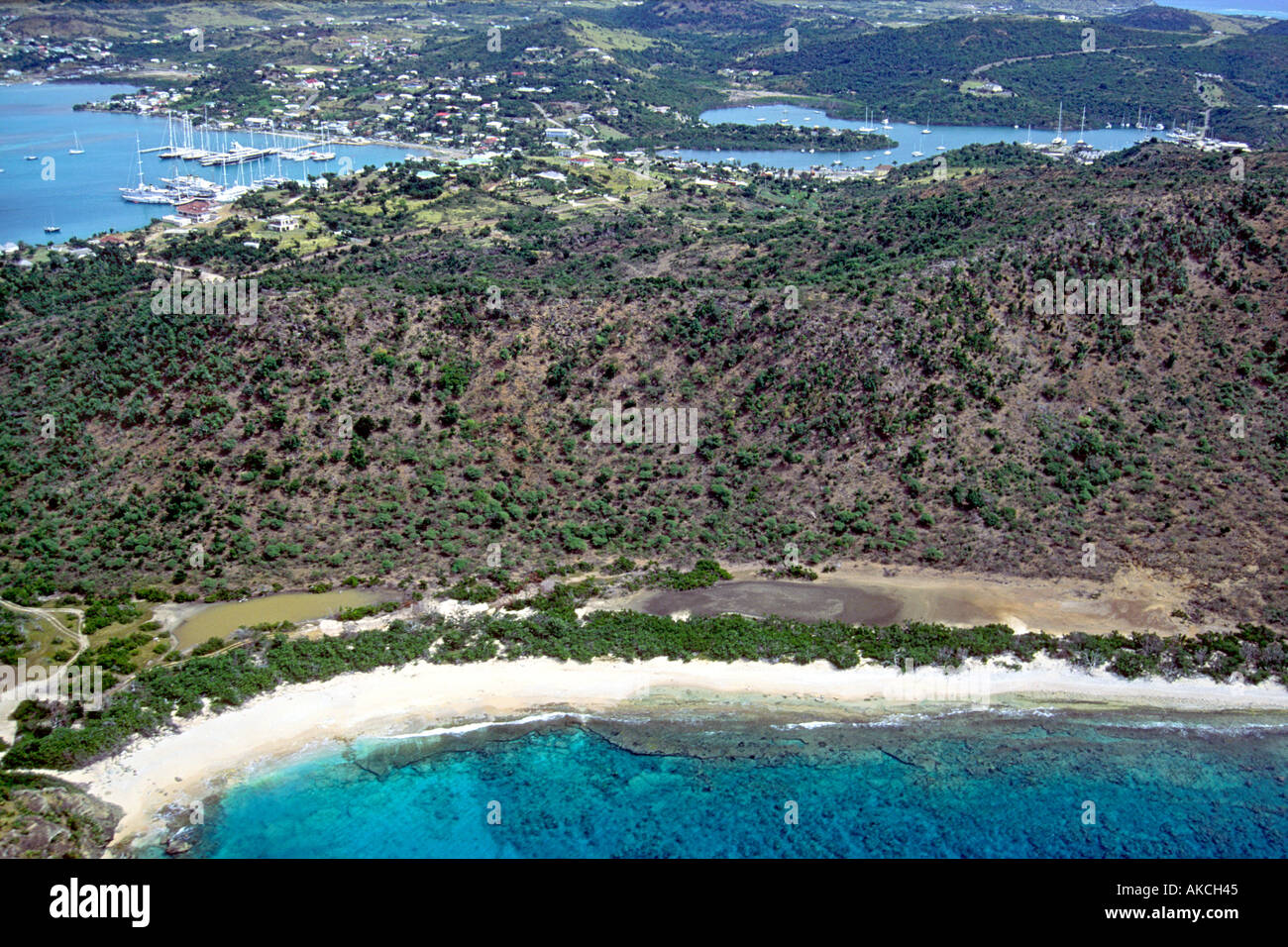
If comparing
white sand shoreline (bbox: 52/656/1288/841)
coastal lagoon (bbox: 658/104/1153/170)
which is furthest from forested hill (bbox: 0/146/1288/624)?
coastal lagoon (bbox: 658/104/1153/170)

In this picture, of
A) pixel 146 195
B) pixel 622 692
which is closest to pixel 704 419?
pixel 622 692

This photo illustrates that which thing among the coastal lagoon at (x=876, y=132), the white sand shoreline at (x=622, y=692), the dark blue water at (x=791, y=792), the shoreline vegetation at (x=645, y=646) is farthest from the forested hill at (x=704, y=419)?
the coastal lagoon at (x=876, y=132)

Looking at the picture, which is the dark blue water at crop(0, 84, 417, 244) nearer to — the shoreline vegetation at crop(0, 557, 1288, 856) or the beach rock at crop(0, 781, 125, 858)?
the shoreline vegetation at crop(0, 557, 1288, 856)

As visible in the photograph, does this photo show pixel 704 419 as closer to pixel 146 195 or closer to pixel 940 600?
pixel 940 600

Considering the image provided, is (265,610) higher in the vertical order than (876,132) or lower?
lower

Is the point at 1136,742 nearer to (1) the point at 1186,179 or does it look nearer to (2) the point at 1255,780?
(2) the point at 1255,780

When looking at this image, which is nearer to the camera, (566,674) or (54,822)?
(54,822)
